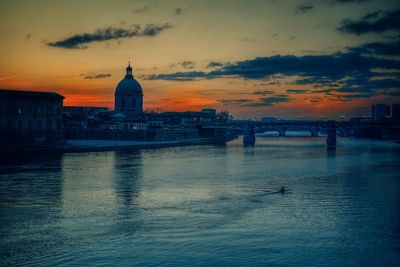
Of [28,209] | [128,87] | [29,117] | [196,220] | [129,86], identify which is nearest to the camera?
[196,220]

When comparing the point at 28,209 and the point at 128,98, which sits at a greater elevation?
the point at 128,98

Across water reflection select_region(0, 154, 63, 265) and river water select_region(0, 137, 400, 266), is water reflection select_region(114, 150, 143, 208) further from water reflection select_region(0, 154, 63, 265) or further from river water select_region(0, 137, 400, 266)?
water reflection select_region(0, 154, 63, 265)

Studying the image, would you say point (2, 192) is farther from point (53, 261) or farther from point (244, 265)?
point (244, 265)

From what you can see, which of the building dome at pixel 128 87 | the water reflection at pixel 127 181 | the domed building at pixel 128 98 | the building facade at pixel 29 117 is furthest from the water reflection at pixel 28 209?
the building dome at pixel 128 87

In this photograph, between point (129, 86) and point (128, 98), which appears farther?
point (129, 86)

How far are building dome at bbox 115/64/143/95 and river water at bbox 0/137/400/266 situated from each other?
79.3 m

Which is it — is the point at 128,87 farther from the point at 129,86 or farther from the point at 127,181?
the point at 127,181

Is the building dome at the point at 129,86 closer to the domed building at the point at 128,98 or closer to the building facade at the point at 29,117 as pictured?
the domed building at the point at 128,98

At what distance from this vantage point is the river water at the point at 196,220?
1385 cm

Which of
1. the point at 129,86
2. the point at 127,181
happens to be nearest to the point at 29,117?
the point at 127,181

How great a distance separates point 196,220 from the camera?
18.2 m

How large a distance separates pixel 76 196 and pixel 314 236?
42.3ft

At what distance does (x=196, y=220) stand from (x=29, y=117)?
43.8 m

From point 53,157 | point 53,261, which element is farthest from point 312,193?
point 53,157
